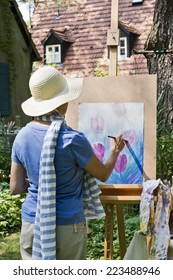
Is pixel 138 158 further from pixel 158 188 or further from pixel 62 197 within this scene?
pixel 62 197

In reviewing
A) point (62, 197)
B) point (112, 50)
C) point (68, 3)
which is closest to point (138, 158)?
point (112, 50)

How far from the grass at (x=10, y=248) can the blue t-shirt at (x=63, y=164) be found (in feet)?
7.48

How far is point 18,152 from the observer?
246cm

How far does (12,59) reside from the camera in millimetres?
9797

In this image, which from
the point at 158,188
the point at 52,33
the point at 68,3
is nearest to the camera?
the point at 158,188

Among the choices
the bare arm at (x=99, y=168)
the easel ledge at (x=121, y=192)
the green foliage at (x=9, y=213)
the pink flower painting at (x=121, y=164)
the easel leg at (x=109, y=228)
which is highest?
the bare arm at (x=99, y=168)

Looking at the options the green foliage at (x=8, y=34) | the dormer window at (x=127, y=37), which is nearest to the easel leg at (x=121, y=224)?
the green foliage at (x=8, y=34)

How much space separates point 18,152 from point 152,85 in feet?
4.07

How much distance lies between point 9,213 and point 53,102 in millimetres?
3337

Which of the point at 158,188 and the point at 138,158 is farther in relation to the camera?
the point at 138,158

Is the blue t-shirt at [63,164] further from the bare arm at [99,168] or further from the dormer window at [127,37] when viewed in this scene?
the dormer window at [127,37]

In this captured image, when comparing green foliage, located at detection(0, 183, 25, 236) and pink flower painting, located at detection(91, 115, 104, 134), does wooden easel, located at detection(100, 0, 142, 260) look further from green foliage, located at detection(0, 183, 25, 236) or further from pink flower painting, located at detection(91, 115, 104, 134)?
green foliage, located at detection(0, 183, 25, 236)

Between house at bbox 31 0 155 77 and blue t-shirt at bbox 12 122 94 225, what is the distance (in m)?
10.6

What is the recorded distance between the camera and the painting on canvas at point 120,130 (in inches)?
135
